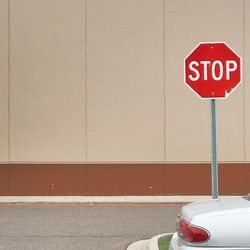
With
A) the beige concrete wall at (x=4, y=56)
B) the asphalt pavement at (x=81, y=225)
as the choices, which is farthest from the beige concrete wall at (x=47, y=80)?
the asphalt pavement at (x=81, y=225)

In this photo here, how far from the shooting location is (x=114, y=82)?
16172 millimetres

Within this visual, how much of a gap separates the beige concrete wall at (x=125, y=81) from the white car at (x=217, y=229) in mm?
9865

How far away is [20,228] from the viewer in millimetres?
11930

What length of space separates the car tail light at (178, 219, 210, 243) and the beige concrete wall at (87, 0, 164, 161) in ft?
32.7

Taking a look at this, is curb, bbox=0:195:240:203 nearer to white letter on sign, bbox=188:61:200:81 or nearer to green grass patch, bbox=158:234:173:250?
green grass patch, bbox=158:234:173:250

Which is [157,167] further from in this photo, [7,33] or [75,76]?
[7,33]

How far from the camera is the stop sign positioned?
27.6ft

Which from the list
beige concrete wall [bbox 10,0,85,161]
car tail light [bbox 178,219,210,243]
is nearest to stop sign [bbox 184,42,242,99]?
car tail light [bbox 178,219,210,243]

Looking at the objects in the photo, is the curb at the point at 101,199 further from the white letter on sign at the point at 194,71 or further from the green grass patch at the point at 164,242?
the white letter on sign at the point at 194,71

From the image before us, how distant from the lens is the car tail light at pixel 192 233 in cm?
575

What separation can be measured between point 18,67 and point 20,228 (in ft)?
17.9

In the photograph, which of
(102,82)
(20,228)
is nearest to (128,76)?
(102,82)

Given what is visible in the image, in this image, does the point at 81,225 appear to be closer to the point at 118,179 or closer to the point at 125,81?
the point at 118,179

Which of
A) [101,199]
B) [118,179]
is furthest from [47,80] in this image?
[101,199]
